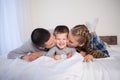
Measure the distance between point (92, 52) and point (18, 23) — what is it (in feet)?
3.13

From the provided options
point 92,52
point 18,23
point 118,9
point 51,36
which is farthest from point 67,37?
point 118,9

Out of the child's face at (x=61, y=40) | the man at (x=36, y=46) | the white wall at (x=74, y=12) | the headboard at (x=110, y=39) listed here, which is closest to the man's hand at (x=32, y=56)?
the man at (x=36, y=46)

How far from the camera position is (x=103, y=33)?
201cm

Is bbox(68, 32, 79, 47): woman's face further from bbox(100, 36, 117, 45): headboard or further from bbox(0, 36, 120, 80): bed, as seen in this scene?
bbox(100, 36, 117, 45): headboard

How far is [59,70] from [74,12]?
1153 millimetres

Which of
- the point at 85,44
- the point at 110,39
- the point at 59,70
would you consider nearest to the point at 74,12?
the point at 110,39

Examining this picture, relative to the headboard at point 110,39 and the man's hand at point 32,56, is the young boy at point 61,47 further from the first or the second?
the headboard at point 110,39

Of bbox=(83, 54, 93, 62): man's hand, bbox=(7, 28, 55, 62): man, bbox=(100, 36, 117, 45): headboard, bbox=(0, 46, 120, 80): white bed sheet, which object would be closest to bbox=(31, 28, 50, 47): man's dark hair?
bbox=(7, 28, 55, 62): man

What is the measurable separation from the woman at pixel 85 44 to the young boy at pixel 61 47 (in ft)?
0.13

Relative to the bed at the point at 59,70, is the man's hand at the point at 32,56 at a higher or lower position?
higher

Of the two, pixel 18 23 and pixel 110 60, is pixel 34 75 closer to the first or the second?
pixel 110 60

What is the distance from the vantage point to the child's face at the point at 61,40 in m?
1.11

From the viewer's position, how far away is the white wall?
1.95m

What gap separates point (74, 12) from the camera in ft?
6.46
